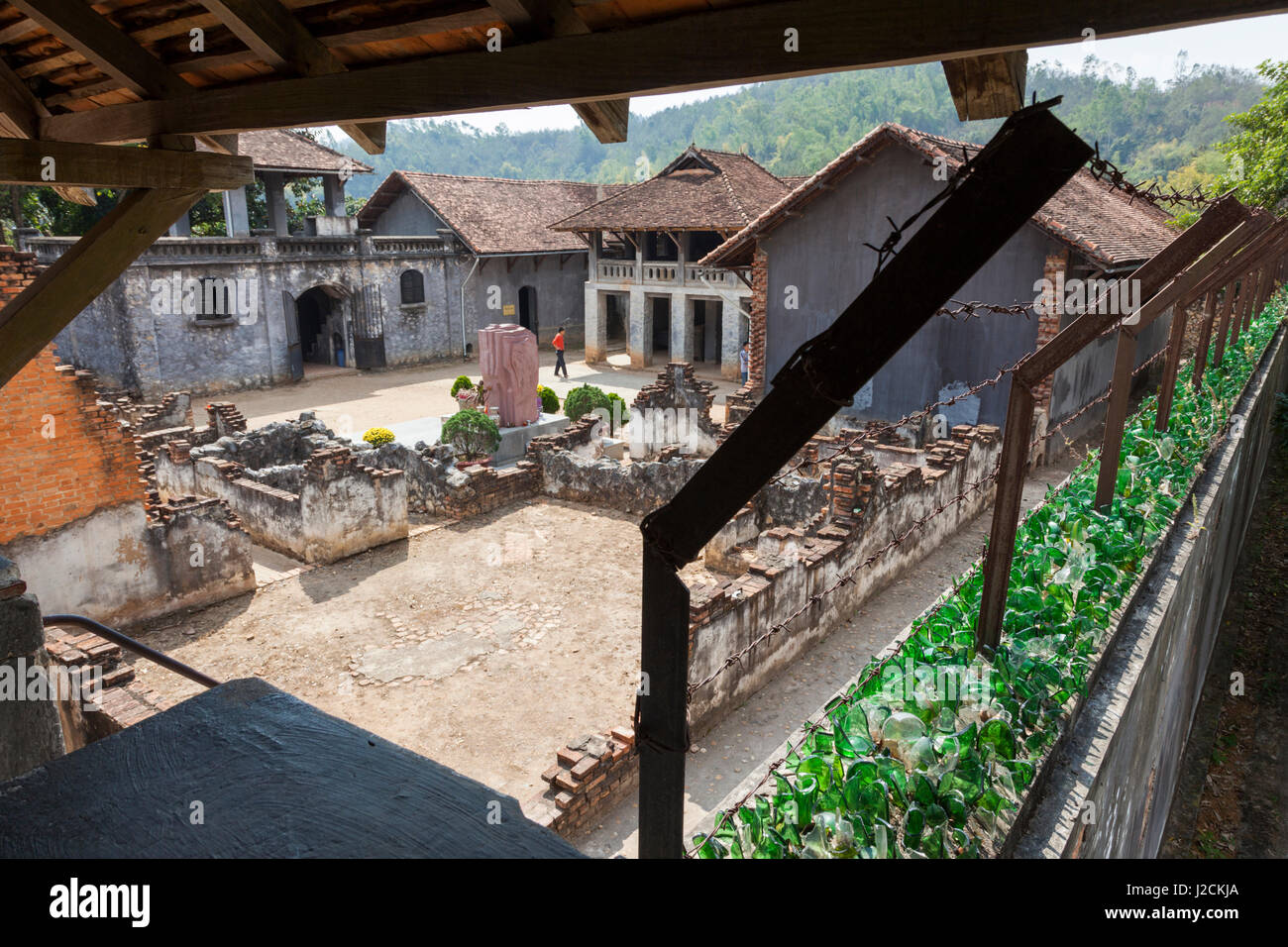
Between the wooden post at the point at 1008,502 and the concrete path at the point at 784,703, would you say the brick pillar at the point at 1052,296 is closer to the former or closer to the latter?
the concrete path at the point at 784,703

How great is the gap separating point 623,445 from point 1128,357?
10.8 m

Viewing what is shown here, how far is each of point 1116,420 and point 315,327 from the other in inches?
1140

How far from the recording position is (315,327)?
29875mm

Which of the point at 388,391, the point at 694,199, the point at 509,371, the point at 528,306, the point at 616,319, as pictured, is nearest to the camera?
the point at 509,371

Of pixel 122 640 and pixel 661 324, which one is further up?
pixel 661 324

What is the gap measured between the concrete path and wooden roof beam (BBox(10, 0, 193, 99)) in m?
4.14

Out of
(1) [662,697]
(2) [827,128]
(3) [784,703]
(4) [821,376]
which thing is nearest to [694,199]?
(3) [784,703]

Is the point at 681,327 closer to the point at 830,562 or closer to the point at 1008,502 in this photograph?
the point at 830,562

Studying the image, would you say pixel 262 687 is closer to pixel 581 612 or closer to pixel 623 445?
pixel 581 612

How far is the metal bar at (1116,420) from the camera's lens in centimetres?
595

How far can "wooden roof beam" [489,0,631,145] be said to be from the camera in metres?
2.28

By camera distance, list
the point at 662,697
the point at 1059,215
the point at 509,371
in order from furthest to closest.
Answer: the point at 509,371 < the point at 1059,215 < the point at 662,697

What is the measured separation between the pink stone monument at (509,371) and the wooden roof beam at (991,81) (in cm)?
1437
